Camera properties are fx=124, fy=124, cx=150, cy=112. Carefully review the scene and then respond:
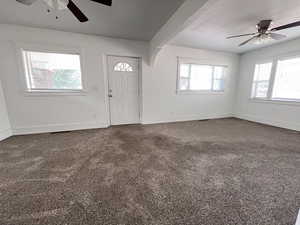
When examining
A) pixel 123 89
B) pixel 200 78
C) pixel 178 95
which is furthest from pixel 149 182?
pixel 200 78

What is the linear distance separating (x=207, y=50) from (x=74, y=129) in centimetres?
518

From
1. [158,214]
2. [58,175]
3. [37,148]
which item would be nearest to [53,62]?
[37,148]

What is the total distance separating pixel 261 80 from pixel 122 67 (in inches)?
193

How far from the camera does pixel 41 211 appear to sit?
3.86 ft

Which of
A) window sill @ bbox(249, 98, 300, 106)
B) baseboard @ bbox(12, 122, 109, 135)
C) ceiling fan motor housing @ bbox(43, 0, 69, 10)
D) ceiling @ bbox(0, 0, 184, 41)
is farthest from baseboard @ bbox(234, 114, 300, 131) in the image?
ceiling fan motor housing @ bbox(43, 0, 69, 10)

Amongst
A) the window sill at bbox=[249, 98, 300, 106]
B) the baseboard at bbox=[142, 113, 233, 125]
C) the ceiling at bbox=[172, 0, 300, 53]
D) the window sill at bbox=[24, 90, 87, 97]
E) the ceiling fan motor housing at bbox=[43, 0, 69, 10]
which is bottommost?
the baseboard at bbox=[142, 113, 233, 125]

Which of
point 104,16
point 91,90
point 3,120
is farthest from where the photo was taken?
point 91,90

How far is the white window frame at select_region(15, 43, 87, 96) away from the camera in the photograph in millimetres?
2951

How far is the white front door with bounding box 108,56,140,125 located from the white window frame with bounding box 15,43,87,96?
77 centimetres

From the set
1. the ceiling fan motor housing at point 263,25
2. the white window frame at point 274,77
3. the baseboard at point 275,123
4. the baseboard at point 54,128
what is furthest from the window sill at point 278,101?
the baseboard at point 54,128

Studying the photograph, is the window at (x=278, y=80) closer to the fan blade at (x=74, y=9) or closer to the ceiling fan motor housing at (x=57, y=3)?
the fan blade at (x=74, y=9)

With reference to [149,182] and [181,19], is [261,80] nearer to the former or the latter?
[181,19]

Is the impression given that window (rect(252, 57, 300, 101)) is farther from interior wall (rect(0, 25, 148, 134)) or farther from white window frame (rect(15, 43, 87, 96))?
white window frame (rect(15, 43, 87, 96))

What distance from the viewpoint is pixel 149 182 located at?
5.13 feet
